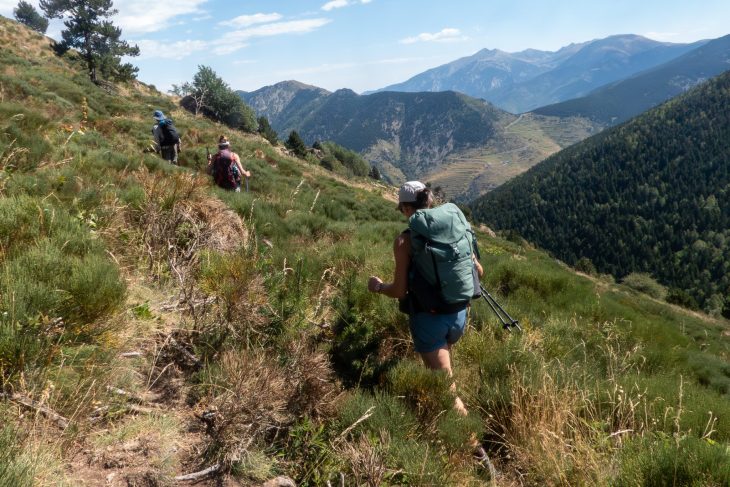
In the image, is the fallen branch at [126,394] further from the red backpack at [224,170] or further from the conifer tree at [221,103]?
the conifer tree at [221,103]

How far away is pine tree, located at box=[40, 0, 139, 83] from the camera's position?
38.2 metres

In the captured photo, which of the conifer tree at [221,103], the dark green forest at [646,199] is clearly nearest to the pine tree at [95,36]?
the conifer tree at [221,103]

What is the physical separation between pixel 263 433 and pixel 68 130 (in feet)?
27.7

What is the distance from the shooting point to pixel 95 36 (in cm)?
4300

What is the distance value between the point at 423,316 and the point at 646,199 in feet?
531

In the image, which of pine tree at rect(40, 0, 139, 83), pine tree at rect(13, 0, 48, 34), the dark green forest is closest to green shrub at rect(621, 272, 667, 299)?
the dark green forest

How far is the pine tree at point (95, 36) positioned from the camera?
38.2m

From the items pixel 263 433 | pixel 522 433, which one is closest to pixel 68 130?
pixel 263 433

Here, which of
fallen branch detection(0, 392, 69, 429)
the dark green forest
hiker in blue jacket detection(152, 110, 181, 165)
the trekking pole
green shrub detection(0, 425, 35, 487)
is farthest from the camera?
the dark green forest

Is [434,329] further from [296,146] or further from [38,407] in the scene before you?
[296,146]

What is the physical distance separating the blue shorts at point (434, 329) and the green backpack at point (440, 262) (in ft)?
0.30

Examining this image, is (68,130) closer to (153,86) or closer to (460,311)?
(460,311)

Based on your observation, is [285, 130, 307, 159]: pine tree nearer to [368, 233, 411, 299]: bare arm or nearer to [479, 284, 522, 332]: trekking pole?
[479, 284, 522, 332]: trekking pole

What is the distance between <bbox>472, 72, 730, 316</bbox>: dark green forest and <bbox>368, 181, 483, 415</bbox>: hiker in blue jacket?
121 metres
